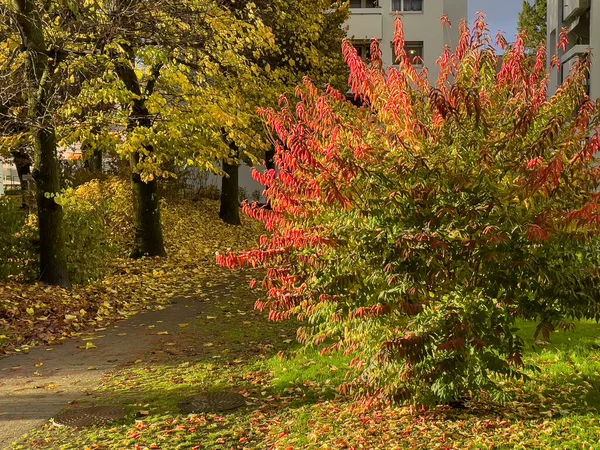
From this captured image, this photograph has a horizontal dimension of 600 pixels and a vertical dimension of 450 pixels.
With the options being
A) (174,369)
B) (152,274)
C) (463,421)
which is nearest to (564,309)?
(463,421)

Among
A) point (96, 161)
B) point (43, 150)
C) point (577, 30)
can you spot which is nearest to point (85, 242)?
point (43, 150)

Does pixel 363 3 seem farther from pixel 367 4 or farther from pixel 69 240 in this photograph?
pixel 69 240

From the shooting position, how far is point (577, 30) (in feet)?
106

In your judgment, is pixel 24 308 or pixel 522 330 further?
pixel 24 308

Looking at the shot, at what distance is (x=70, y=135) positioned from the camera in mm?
13273

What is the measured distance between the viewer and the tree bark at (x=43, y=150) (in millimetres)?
11875

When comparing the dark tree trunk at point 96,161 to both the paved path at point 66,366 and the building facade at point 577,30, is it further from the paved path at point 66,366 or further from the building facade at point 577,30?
the building facade at point 577,30

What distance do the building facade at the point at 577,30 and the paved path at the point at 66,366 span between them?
20.4 metres

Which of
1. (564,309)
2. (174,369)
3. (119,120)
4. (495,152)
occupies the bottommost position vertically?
(174,369)

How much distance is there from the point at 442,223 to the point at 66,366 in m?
5.32

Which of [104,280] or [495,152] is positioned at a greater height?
[495,152]

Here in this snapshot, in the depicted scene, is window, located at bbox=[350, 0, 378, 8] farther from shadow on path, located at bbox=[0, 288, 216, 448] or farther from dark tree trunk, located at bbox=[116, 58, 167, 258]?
shadow on path, located at bbox=[0, 288, 216, 448]

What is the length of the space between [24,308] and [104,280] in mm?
3467

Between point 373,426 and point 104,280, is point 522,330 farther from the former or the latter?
point 104,280
